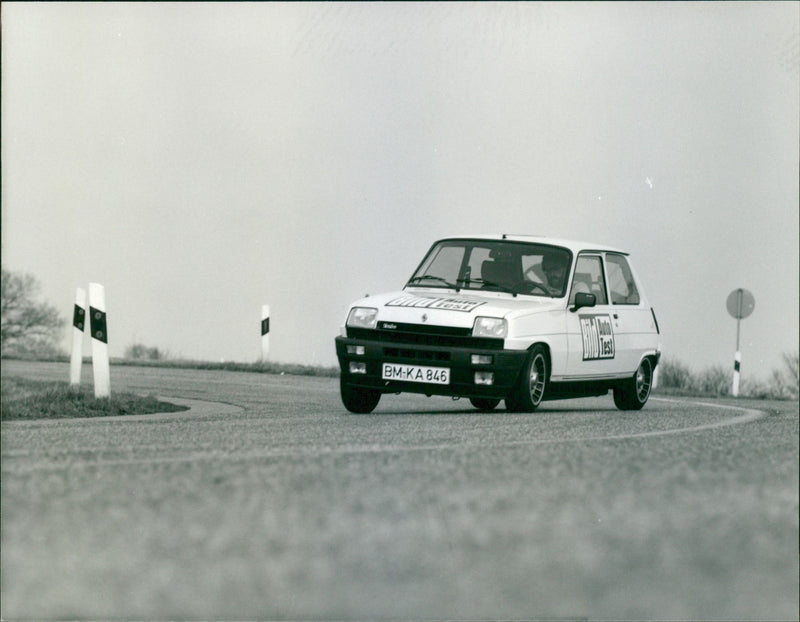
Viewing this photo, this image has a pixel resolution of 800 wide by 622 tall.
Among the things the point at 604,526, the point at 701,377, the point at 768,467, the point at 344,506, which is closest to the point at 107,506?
the point at 344,506

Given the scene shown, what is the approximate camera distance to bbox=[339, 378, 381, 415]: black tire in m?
10.2

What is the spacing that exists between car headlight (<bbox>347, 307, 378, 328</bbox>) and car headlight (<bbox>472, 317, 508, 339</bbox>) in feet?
2.69

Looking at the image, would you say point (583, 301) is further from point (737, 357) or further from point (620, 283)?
point (737, 357)

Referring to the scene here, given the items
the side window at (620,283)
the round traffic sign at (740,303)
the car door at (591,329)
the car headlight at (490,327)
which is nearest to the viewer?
the car headlight at (490,327)

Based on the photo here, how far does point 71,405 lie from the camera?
1039 centimetres

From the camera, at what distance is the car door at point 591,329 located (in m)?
10.7

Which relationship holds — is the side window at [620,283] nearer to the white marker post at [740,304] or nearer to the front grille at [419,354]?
the front grille at [419,354]

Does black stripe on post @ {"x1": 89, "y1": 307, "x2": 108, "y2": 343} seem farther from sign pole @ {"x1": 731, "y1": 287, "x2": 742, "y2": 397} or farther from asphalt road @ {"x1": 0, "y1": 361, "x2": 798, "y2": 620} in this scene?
sign pole @ {"x1": 731, "y1": 287, "x2": 742, "y2": 397}

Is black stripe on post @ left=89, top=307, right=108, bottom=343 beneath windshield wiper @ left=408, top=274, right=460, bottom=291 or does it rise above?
beneath

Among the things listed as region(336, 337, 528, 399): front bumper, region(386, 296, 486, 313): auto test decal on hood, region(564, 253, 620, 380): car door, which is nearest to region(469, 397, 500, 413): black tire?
region(564, 253, 620, 380): car door

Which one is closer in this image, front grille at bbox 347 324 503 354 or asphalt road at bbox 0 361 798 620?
asphalt road at bbox 0 361 798 620

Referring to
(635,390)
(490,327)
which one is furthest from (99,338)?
(635,390)

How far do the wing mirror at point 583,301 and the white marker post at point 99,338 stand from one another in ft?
13.3

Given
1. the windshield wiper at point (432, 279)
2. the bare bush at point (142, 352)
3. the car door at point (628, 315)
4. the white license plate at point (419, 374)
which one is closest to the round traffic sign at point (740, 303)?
the bare bush at point (142, 352)
